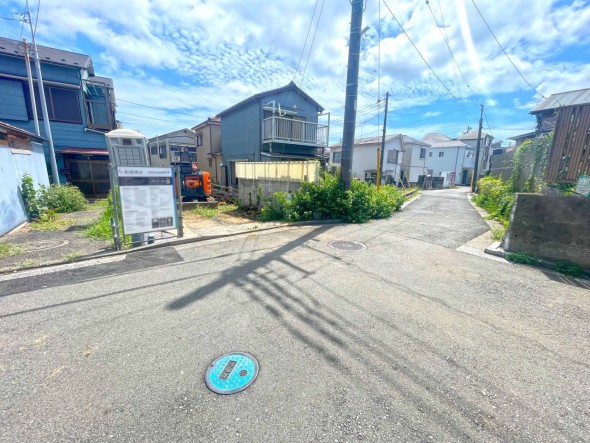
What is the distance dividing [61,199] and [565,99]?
71.7ft

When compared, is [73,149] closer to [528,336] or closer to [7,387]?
[7,387]

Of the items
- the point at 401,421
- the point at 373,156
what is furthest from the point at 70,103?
the point at 373,156

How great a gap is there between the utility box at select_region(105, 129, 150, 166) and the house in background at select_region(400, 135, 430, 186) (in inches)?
1178

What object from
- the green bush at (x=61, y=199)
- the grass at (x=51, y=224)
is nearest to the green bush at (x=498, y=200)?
the grass at (x=51, y=224)

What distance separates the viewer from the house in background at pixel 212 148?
66.2 feet

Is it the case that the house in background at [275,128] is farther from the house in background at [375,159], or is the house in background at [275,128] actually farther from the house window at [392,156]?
the house window at [392,156]

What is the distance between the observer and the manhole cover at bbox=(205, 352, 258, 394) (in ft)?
6.94

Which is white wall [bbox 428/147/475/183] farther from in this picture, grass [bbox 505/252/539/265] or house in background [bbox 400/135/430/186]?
grass [bbox 505/252/539/265]

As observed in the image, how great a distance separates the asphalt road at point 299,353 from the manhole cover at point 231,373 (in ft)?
0.21

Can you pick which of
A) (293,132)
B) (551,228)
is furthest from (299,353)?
(293,132)

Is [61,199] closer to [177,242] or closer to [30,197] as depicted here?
[30,197]

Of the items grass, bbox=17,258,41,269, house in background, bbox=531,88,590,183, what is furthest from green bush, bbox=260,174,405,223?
grass, bbox=17,258,41,269

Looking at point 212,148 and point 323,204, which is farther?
point 212,148

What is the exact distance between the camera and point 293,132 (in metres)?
15.6
